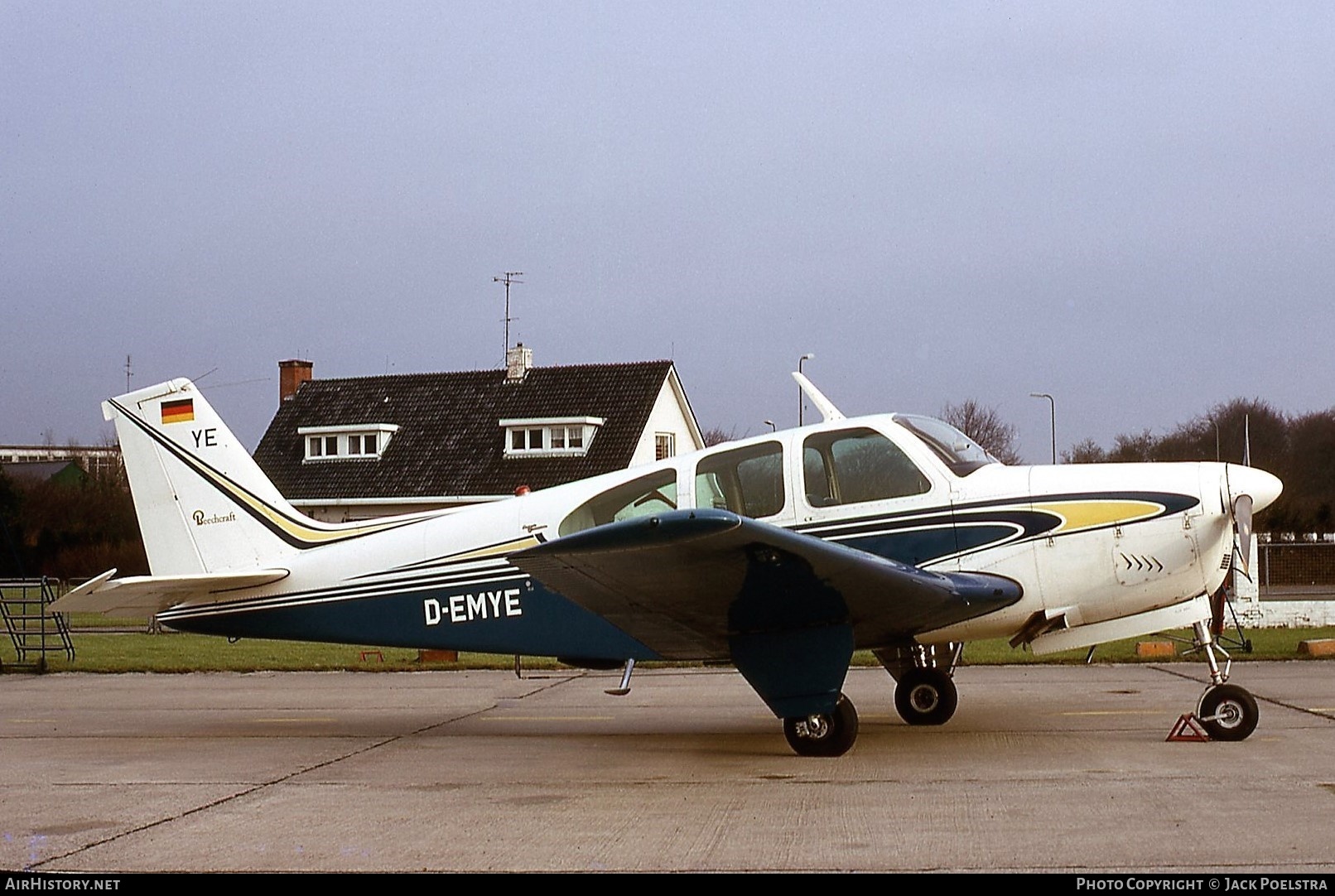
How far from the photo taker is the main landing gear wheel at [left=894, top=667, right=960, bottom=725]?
10.3 metres

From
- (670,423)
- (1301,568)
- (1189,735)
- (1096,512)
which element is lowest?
(1301,568)

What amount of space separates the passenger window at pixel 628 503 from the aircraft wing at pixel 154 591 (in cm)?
273

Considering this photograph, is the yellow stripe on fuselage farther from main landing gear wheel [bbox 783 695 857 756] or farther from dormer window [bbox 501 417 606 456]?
dormer window [bbox 501 417 606 456]

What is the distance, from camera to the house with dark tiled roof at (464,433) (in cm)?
4100

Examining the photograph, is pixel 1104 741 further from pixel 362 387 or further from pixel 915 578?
pixel 362 387

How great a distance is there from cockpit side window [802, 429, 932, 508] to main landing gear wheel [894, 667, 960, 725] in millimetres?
1941

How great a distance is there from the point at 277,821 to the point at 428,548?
3.56 m

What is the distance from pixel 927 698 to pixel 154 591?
620 centimetres

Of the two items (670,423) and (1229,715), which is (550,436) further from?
(1229,715)

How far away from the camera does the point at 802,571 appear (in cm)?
801

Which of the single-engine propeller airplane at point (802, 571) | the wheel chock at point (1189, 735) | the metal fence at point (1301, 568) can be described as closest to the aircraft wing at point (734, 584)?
the single-engine propeller airplane at point (802, 571)

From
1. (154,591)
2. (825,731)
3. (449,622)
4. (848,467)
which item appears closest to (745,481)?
(848,467)

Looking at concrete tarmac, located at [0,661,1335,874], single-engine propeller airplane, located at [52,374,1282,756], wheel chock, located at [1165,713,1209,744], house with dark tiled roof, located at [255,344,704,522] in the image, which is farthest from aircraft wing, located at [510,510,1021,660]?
house with dark tiled roof, located at [255,344,704,522]

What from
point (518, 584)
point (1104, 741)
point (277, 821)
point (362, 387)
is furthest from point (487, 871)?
point (362, 387)
